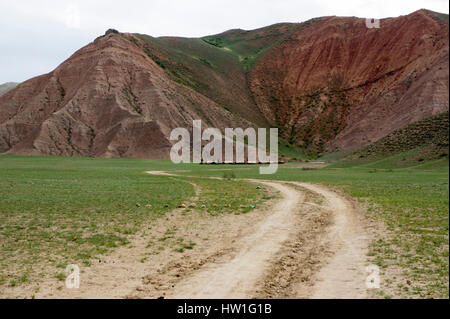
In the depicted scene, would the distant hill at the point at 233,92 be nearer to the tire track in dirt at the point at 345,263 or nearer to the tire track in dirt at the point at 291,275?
the tire track in dirt at the point at 345,263

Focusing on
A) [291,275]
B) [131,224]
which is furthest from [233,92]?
[291,275]

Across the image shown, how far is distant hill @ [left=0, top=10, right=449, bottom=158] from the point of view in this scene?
91.4 meters

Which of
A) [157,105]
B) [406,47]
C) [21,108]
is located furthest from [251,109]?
[21,108]

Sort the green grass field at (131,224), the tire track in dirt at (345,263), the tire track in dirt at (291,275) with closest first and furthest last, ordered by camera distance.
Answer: the tire track in dirt at (345,263), the tire track in dirt at (291,275), the green grass field at (131,224)

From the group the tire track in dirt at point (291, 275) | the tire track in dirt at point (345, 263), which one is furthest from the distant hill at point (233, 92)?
the tire track in dirt at point (291, 275)

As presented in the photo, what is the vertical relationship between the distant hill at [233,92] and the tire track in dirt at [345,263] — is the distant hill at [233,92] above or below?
above

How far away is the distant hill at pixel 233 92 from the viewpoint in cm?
9144

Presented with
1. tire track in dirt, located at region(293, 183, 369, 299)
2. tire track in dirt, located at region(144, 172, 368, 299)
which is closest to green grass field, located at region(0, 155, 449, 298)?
tire track in dirt, located at region(293, 183, 369, 299)

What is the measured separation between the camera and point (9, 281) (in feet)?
29.0

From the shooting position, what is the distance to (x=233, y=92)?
128875 mm

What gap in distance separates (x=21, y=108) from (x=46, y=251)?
110m

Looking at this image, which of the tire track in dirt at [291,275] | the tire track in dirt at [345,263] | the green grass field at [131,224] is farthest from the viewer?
the green grass field at [131,224]

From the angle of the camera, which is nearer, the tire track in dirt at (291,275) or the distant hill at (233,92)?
the tire track in dirt at (291,275)

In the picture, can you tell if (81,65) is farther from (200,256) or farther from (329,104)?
(200,256)
